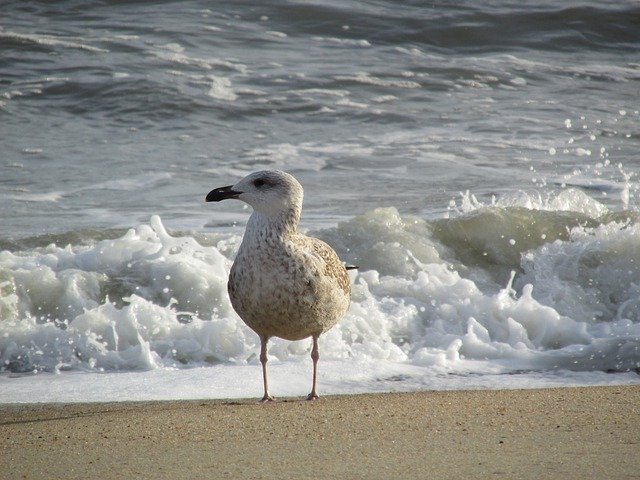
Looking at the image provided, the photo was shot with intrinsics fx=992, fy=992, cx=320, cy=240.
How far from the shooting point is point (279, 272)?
16.9 feet

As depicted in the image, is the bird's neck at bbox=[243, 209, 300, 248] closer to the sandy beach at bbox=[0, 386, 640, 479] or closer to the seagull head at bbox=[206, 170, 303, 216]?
the seagull head at bbox=[206, 170, 303, 216]

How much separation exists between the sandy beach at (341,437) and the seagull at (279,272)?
Result: 0.44 m

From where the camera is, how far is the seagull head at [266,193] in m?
5.35

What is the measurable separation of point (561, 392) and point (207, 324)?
244 centimetres

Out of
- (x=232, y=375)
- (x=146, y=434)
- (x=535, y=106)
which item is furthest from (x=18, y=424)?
(x=535, y=106)

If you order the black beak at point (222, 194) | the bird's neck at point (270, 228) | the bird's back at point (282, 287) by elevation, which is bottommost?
the bird's back at point (282, 287)

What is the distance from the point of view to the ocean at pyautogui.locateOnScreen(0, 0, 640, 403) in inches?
254

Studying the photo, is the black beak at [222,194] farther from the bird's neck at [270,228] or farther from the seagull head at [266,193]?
the bird's neck at [270,228]

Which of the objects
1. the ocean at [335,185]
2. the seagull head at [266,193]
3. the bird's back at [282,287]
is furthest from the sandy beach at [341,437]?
the seagull head at [266,193]

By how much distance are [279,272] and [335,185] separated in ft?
18.5

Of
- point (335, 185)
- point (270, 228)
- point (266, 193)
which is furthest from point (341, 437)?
point (335, 185)

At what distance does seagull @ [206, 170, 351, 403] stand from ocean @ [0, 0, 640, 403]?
25.8 inches

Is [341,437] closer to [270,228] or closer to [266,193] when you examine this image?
[270,228]

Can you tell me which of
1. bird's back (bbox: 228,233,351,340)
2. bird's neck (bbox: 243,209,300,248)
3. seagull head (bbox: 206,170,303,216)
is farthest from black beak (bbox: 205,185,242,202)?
bird's back (bbox: 228,233,351,340)
